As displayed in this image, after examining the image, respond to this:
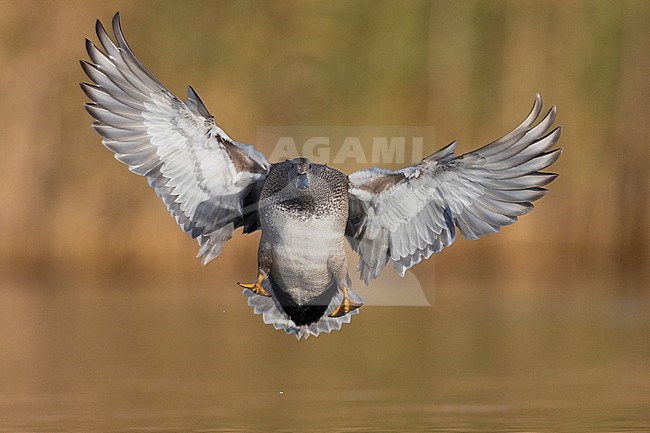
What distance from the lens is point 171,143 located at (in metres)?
6.30

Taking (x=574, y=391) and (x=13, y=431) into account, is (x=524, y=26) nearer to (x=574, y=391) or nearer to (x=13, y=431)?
(x=574, y=391)

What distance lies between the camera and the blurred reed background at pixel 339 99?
32.8 ft

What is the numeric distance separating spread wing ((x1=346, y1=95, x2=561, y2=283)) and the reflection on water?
28.8 inches

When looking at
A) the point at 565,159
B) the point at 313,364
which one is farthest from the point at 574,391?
the point at 565,159

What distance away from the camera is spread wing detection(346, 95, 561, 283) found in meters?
6.26

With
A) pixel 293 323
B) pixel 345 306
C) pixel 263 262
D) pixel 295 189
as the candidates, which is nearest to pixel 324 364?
pixel 293 323

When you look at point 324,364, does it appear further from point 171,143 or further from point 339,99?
point 339,99

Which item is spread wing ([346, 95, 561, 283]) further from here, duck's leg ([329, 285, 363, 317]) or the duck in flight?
duck's leg ([329, 285, 363, 317])

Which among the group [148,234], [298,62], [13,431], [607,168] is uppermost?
[298,62]

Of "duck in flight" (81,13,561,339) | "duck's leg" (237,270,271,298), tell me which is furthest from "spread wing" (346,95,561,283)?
"duck's leg" (237,270,271,298)

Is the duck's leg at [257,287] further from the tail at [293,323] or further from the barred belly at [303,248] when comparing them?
the tail at [293,323]

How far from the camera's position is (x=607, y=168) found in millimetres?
10430

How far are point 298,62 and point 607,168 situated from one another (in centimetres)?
247

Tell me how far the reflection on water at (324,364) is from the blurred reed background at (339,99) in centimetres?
41
